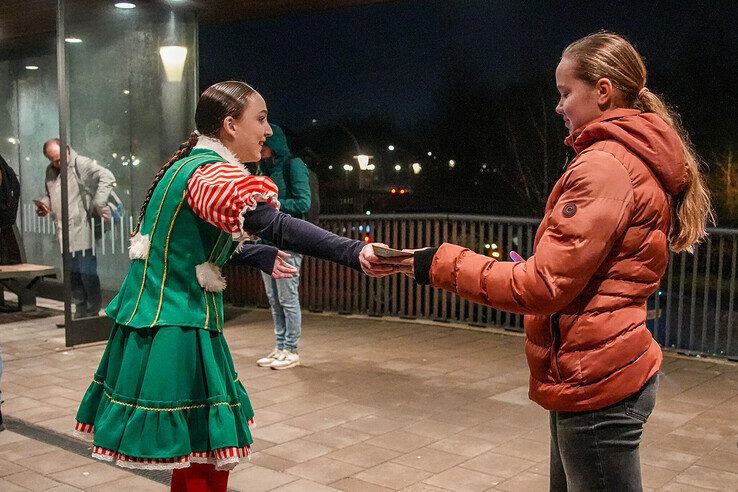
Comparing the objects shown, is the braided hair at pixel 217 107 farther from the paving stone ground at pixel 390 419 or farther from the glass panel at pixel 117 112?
the glass panel at pixel 117 112

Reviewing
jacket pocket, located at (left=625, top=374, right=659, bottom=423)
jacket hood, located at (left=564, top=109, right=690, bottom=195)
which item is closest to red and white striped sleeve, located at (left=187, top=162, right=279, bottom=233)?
jacket hood, located at (left=564, top=109, right=690, bottom=195)

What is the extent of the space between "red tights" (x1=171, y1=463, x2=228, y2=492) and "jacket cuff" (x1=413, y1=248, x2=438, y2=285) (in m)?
1.16

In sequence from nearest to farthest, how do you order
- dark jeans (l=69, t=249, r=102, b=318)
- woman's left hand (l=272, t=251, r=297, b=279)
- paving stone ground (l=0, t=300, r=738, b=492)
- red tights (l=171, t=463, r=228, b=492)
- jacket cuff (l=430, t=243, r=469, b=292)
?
jacket cuff (l=430, t=243, r=469, b=292) → red tights (l=171, t=463, r=228, b=492) → woman's left hand (l=272, t=251, r=297, b=279) → paving stone ground (l=0, t=300, r=738, b=492) → dark jeans (l=69, t=249, r=102, b=318)

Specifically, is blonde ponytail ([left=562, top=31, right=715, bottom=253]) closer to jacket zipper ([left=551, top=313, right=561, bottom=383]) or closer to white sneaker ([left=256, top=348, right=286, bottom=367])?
jacket zipper ([left=551, top=313, right=561, bottom=383])

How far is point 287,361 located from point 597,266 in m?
5.40

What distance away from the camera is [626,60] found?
8.09 ft

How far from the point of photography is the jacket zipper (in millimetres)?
2463

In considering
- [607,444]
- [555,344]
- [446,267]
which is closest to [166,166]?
[446,267]

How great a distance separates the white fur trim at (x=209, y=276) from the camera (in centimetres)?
291

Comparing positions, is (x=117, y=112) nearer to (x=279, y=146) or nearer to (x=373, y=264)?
(x=279, y=146)

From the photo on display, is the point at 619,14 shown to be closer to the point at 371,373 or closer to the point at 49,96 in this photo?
the point at 49,96

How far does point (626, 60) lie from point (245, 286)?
915 centimetres

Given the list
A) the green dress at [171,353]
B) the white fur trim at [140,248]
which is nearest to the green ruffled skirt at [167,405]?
the green dress at [171,353]

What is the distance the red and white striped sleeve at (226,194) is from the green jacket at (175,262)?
103 mm
